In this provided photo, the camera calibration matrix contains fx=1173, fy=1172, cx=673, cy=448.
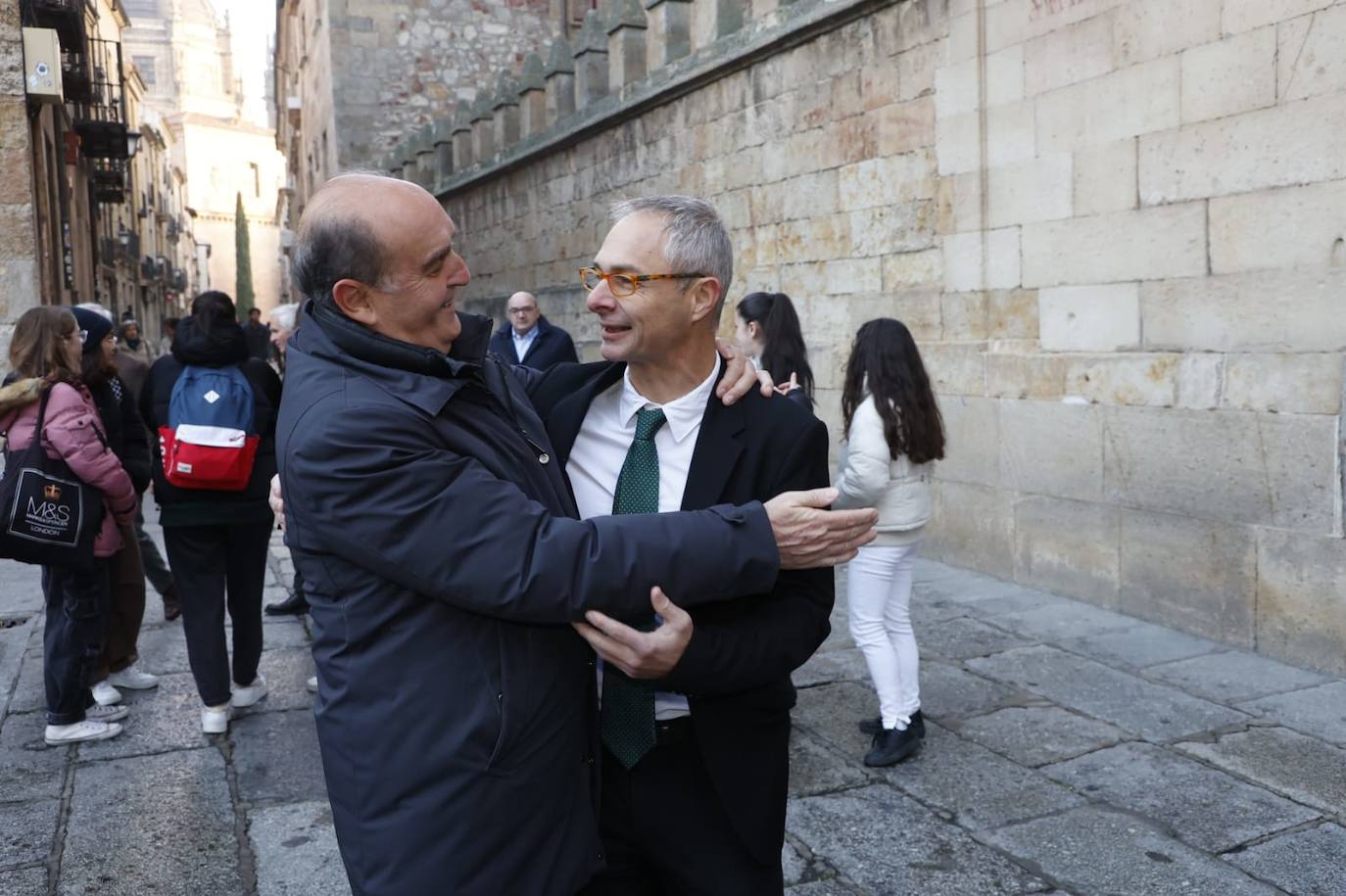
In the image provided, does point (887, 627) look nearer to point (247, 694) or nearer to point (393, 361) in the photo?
point (247, 694)

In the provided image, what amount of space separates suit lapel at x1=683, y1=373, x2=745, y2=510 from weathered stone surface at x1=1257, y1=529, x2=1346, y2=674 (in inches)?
160

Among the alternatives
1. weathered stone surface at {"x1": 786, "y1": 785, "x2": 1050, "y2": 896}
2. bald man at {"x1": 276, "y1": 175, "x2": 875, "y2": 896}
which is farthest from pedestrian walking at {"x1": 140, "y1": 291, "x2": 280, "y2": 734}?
bald man at {"x1": 276, "y1": 175, "x2": 875, "y2": 896}

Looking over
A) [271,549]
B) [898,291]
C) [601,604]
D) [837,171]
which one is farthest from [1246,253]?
[271,549]

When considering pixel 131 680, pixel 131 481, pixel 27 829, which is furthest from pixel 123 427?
pixel 27 829

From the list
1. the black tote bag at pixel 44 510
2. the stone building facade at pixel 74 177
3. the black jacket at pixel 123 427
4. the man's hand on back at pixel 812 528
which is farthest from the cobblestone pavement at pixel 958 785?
the stone building facade at pixel 74 177

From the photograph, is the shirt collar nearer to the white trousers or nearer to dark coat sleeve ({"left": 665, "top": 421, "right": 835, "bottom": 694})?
dark coat sleeve ({"left": 665, "top": 421, "right": 835, "bottom": 694})

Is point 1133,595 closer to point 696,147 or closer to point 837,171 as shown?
point 837,171

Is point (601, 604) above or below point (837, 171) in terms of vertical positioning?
below

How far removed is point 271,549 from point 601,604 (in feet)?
24.7

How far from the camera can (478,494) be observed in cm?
158

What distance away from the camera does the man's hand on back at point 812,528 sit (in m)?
1.73

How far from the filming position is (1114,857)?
342 centimetres

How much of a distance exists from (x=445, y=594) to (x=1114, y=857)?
2632 millimetres

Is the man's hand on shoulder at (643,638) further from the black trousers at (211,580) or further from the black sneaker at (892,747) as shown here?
the black trousers at (211,580)
